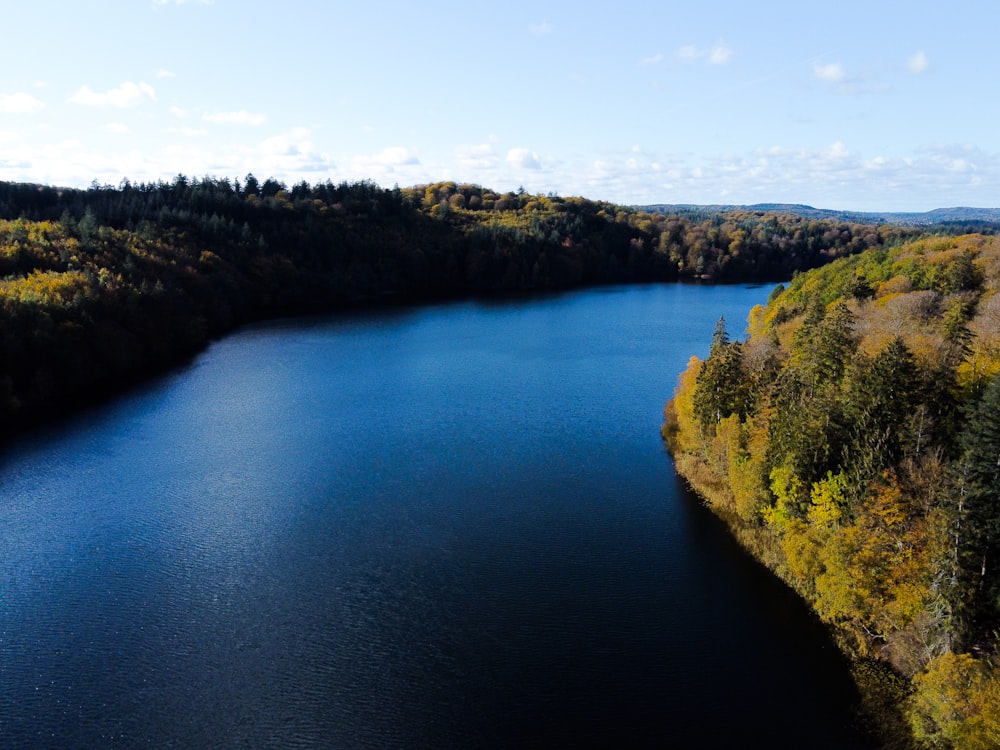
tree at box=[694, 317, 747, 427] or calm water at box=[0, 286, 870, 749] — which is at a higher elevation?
tree at box=[694, 317, 747, 427]

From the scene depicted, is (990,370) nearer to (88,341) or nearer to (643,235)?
(88,341)

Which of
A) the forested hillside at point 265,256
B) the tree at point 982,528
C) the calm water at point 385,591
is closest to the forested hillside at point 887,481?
the tree at point 982,528

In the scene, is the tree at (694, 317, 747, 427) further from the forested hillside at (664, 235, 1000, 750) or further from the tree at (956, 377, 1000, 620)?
the tree at (956, 377, 1000, 620)

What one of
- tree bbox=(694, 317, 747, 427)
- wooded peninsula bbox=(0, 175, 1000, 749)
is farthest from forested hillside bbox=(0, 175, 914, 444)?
tree bbox=(694, 317, 747, 427)

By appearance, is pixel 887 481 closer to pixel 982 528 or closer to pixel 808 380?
pixel 982 528

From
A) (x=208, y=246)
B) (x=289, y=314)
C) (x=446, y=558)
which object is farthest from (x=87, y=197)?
(x=446, y=558)

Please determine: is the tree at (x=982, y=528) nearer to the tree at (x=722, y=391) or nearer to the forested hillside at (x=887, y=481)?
the forested hillside at (x=887, y=481)

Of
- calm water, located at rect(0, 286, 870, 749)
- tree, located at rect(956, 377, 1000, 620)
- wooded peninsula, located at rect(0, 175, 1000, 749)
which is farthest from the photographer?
calm water, located at rect(0, 286, 870, 749)
